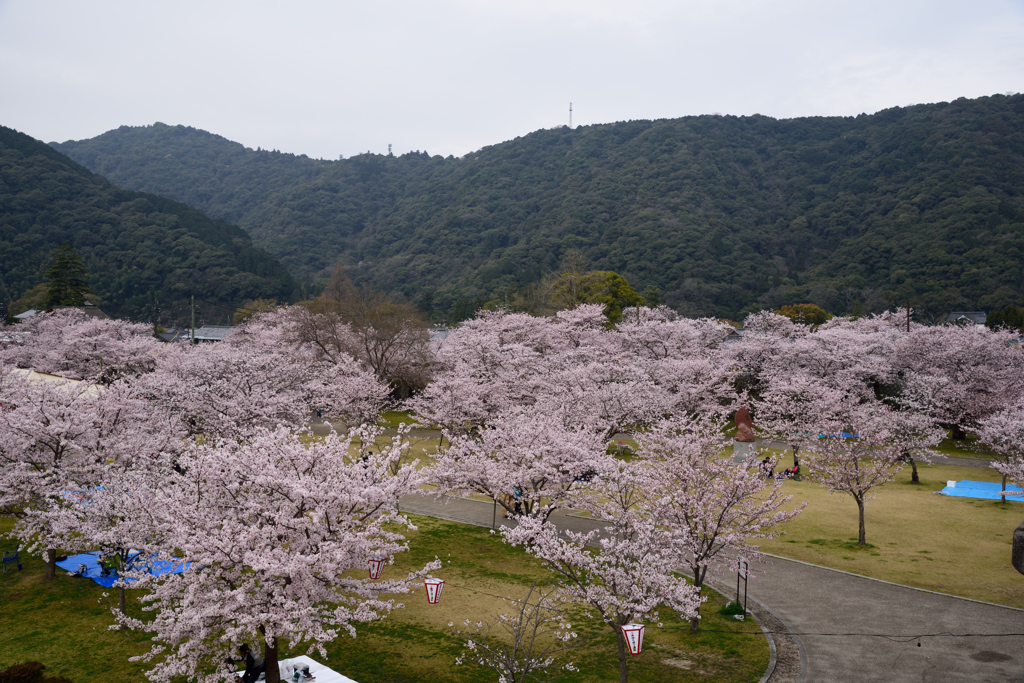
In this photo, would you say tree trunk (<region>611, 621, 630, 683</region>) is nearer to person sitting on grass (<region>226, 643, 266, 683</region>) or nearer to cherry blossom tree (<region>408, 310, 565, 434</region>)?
person sitting on grass (<region>226, 643, 266, 683</region>)

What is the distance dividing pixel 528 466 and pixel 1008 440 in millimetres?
17525

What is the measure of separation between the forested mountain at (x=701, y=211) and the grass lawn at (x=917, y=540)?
44.6 m

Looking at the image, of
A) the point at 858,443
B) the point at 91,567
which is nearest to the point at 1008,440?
the point at 858,443

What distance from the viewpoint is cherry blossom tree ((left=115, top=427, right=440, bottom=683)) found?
8547 millimetres

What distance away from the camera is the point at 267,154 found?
524 ft

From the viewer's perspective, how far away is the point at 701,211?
3455 inches

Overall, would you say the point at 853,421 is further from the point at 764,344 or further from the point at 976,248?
the point at 976,248

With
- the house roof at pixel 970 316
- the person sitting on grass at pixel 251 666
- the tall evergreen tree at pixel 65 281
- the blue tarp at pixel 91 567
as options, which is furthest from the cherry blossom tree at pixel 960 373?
the tall evergreen tree at pixel 65 281

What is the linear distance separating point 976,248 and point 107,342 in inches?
3069

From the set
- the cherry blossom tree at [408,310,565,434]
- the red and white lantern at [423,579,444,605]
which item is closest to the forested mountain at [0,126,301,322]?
the cherry blossom tree at [408,310,565,434]

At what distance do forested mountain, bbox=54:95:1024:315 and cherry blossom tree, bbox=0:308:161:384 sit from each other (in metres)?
41.3

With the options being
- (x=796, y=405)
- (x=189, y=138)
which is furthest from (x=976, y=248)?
(x=189, y=138)

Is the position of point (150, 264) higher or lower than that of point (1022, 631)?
higher

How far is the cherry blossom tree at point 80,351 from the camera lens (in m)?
39.5
